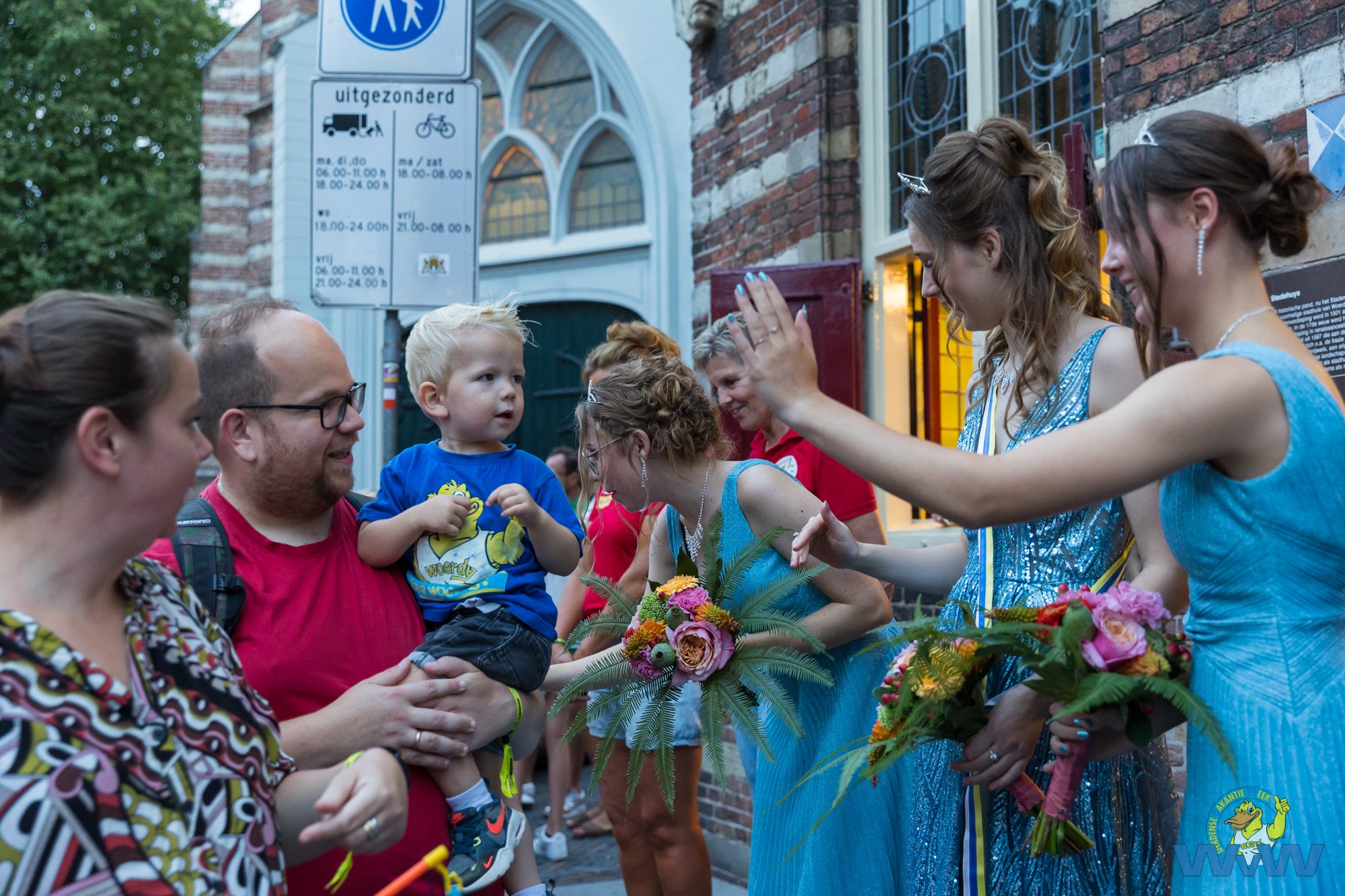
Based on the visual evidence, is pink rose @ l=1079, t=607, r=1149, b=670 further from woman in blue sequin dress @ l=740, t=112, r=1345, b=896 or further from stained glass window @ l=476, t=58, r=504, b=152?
stained glass window @ l=476, t=58, r=504, b=152

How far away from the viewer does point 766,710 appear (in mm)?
3408

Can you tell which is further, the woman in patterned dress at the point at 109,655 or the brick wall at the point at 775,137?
the brick wall at the point at 775,137

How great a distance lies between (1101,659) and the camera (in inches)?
76.0

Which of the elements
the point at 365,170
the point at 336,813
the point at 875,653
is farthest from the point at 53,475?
the point at 365,170

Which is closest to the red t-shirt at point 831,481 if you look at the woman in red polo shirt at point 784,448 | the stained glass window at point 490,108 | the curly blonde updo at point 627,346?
the woman in red polo shirt at point 784,448

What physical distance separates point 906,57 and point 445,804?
538cm

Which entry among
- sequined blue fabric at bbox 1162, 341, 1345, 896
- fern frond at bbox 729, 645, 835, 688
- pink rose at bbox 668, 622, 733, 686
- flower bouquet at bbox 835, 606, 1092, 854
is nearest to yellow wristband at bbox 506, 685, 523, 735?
pink rose at bbox 668, 622, 733, 686

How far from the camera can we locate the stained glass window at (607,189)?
11.0 m

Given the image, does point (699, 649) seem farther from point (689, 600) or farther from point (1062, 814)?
point (1062, 814)

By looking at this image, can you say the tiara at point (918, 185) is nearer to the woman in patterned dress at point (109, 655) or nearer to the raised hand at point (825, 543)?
the raised hand at point (825, 543)

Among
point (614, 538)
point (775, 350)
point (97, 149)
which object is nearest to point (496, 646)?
point (775, 350)

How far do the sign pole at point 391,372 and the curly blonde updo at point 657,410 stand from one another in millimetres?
2306

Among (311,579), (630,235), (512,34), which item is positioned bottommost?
(311,579)

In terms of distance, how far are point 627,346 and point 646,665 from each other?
7.40 ft
